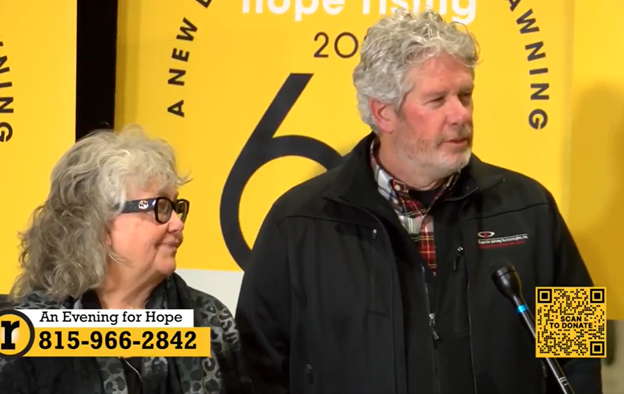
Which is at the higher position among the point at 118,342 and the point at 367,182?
the point at 367,182

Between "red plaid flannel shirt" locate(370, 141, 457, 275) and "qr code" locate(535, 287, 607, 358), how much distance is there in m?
0.24

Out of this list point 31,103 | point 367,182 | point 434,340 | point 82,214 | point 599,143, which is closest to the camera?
point 82,214

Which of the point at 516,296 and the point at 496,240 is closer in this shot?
the point at 516,296

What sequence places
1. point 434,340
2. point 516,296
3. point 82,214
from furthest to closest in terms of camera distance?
point 434,340, point 82,214, point 516,296

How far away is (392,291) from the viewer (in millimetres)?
1604

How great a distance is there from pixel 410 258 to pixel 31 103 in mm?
1215

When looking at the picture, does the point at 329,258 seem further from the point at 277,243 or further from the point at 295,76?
the point at 295,76

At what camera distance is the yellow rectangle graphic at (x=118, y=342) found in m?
1.36

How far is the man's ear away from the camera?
1708 mm

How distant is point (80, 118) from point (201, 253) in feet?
1.66

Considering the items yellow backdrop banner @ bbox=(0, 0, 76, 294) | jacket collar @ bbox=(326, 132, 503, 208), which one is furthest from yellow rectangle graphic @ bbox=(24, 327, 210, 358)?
yellow backdrop banner @ bbox=(0, 0, 76, 294)

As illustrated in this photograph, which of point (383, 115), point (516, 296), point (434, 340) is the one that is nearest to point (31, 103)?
point (383, 115)

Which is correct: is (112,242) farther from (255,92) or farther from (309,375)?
(255,92)

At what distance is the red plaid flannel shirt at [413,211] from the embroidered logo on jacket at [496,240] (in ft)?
0.35
